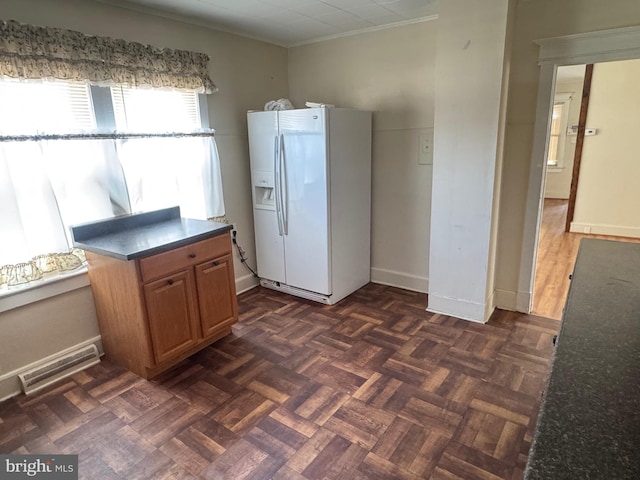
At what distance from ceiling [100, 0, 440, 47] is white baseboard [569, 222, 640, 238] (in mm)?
4021

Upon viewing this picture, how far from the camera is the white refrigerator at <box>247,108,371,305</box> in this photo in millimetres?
3166

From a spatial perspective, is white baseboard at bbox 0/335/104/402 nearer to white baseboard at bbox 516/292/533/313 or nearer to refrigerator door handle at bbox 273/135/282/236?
refrigerator door handle at bbox 273/135/282/236

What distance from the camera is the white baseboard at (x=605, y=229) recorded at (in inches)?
204

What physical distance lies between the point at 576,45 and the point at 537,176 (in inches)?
34.6

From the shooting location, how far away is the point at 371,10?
290 cm

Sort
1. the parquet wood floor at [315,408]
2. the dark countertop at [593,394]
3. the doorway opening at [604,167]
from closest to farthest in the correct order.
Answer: the dark countertop at [593,394] < the parquet wood floor at [315,408] < the doorway opening at [604,167]

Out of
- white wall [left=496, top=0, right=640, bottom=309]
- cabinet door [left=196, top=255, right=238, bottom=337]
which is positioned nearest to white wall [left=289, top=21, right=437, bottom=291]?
white wall [left=496, top=0, right=640, bottom=309]

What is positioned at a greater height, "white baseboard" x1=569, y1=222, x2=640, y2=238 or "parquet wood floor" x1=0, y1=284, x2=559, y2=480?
"white baseboard" x1=569, y1=222, x2=640, y2=238

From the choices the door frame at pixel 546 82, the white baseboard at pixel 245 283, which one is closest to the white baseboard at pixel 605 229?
the door frame at pixel 546 82

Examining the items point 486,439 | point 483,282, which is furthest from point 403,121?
point 486,439

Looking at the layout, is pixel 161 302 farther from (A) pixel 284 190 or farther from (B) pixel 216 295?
(A) pixel 284 190

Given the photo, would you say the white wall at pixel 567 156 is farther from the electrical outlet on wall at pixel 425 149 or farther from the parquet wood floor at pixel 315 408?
the parquet wood floor at pixel 315 408

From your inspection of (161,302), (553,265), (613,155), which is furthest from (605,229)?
(161,302)

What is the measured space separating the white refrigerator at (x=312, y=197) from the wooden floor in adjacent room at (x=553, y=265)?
162 cm
